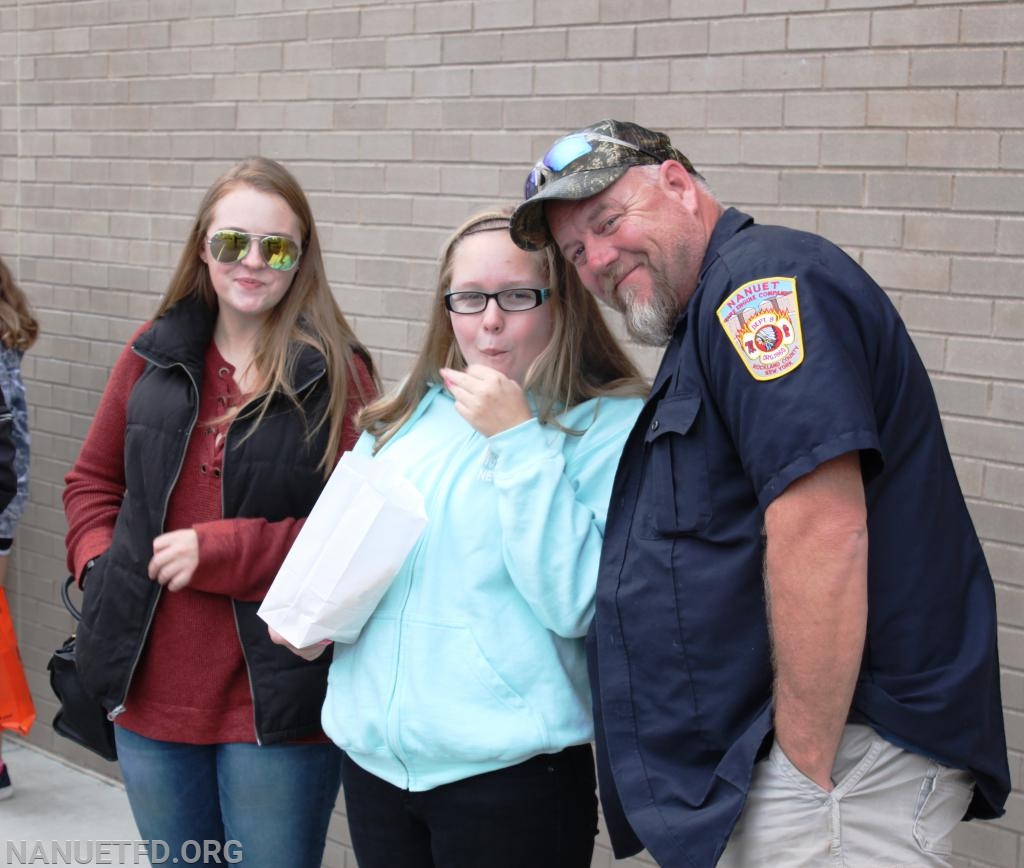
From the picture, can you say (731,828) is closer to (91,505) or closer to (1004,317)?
(1004,317)

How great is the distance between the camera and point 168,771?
321 cm

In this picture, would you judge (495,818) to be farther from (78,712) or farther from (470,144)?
(470,144)

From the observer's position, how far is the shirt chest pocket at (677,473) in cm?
217

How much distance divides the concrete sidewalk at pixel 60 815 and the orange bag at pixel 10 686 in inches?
20.2

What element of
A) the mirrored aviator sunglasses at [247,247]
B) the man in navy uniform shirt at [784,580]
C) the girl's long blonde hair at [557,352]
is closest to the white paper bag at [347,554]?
the girl's long blonde hair at [557,352]

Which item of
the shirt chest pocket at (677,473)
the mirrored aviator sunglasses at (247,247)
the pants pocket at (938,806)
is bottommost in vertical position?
the pants pocket at (938,806)

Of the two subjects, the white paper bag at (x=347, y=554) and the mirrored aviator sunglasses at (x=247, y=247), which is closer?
the white paper bag at (x=347, y=554)

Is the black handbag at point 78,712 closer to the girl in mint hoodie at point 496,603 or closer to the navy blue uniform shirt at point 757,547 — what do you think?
the girl in mint hoodie at point 496,603

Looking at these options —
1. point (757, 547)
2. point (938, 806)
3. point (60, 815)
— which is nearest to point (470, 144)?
point (757, 547)

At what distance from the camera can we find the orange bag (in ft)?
15.6

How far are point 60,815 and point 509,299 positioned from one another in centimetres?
367

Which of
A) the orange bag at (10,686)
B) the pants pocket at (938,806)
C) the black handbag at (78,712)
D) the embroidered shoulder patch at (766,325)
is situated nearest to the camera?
the embroidered shoulder patch at (766,325)

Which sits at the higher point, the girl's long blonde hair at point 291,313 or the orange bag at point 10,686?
the girl's long blonde hair at point 291,313

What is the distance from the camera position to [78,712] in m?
3.31
